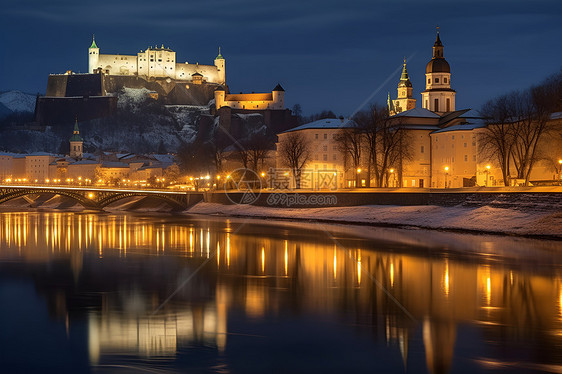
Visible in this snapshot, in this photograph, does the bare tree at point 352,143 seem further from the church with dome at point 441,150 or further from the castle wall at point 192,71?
the castle wall at point 192,71

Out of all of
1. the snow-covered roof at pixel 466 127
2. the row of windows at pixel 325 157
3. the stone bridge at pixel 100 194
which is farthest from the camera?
the row of windows at pixel 325 157

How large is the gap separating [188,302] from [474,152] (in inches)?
1821

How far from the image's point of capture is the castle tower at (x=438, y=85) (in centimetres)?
7362

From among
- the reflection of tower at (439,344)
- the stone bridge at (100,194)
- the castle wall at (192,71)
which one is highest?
the castle wall at (192,71)

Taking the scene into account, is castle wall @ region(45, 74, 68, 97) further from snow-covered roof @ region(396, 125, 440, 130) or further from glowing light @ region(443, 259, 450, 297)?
glowing light @ region(443, 259, 450, 297)

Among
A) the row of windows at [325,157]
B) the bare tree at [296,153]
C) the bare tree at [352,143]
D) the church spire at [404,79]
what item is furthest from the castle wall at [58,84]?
the bare tree at [352,143]

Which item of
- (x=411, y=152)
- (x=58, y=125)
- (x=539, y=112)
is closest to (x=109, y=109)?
(x=58, y=125)

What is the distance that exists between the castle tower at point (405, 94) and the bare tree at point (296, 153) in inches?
1357

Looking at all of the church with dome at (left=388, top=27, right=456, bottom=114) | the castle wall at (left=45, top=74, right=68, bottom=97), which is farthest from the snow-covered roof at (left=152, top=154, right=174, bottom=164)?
the church with dome at (left=388, top=27, right=456, bottom=114)

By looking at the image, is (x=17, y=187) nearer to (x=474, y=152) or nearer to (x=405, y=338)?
(x=474, y=152)

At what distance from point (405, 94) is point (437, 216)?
66770 millimetres

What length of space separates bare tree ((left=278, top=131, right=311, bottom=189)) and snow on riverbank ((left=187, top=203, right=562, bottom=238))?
1135cm

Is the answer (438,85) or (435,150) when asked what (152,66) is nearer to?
(438,85)

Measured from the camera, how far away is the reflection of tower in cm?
1088
